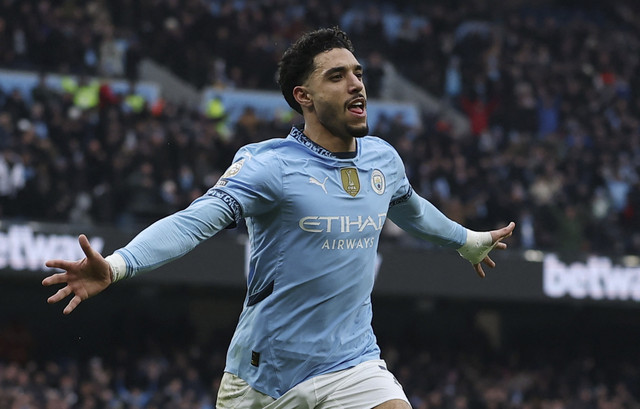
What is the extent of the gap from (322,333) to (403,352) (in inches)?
599

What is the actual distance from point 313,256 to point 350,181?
0.39 meters

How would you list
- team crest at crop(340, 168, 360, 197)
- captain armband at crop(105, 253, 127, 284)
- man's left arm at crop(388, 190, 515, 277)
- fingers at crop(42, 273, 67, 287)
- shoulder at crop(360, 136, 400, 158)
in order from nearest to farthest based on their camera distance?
fingers at crop(42, 273, 67, 287)
captain armband at crop(105, 253, 127, 284)
team crest at crop(340, 168, 360, 197)
shoulder at crop(360, 136, 400, 158)
man's left arm at crop(388, 190, 515, 277)

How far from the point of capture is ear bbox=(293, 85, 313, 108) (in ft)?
16.9

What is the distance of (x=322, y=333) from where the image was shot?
4.87 metres

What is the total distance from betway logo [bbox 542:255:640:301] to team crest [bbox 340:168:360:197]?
1387 cm

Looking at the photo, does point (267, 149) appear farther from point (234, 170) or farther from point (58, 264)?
point (58, 264)

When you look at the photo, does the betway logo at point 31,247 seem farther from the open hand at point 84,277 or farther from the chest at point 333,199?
the open hand at point 84,277

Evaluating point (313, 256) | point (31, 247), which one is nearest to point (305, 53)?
point (313, 256)

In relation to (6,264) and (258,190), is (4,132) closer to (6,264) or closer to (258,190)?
(6,264)

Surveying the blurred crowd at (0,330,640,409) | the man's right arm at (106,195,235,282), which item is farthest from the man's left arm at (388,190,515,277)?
the blurred crowd at (0,330,640,409)

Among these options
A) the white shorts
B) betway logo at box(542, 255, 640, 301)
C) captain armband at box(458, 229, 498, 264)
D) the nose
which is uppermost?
the nose

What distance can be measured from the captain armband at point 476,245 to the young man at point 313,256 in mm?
875

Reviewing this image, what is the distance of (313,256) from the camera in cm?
486

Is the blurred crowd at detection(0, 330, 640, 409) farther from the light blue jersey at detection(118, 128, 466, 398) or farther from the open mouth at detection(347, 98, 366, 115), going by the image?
the open mouth at detection(347, 98, 366, 115)
